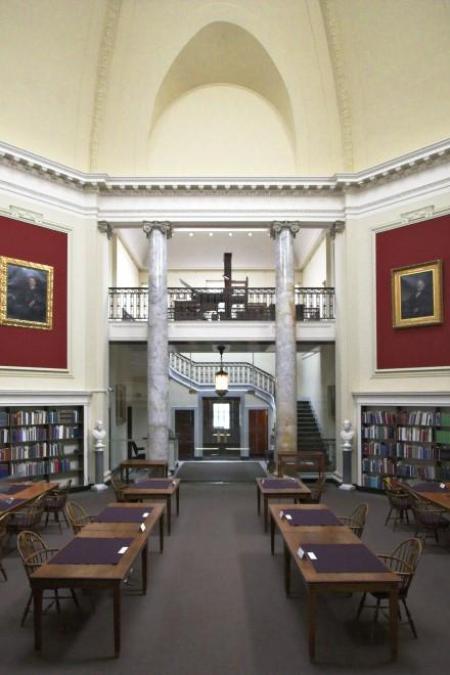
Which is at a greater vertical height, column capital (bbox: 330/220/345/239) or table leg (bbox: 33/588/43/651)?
column capital (bbox: 330/220/345/239)

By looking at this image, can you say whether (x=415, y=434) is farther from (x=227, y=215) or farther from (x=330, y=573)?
(x=330, y=573)

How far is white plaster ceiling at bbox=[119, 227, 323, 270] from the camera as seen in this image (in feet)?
60.0

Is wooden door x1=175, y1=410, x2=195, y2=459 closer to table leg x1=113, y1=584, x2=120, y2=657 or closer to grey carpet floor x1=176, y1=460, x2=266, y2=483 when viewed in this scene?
grey carpet floor x1=176, y1=460, x2=266, y2=483

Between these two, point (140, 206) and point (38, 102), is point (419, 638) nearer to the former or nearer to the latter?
point (140, 206)

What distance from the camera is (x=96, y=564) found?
4.57m

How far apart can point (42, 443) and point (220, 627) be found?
7762 mm

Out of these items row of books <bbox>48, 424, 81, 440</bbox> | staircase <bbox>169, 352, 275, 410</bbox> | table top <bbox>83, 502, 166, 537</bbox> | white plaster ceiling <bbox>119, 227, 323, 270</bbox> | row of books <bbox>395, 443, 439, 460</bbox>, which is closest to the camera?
table top <bbox>83, 502, 166, 537</bbox>

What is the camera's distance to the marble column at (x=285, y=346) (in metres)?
12.7

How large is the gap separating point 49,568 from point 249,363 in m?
15.6

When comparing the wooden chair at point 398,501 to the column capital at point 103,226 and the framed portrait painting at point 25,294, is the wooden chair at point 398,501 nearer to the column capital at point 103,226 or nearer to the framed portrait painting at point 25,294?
the framed portrait painting at point 25,294

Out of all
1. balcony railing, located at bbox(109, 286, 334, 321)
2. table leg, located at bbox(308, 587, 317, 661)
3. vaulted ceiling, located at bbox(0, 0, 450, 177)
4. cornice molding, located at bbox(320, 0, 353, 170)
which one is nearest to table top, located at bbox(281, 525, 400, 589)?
table leg, located at bbox(308, 587, 317, 661)

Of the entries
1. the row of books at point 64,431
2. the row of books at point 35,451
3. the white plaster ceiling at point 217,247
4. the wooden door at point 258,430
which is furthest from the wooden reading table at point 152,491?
the wooden door at point 258,430

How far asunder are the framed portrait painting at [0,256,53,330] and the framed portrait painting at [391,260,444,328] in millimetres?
8237

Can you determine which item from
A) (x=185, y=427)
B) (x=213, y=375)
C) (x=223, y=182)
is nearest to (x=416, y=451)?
(x=223, y=182)
